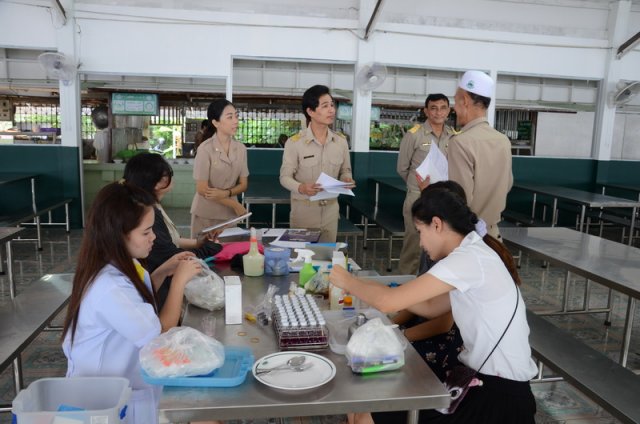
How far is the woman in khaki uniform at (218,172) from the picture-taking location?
350 centimetres

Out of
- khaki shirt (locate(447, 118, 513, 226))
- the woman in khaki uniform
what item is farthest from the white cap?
the woman in khaki uniform

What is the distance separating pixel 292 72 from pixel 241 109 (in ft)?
3.78

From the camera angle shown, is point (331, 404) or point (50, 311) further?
point (50, 311)

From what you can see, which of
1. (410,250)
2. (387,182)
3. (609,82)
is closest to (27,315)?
(410,250)

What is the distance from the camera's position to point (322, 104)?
3.29 m

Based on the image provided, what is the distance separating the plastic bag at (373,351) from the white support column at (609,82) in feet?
23.3

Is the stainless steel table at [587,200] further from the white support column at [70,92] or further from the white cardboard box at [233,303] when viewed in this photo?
the white support column at [70,92]

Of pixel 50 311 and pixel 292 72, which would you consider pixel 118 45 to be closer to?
pixel 292 72

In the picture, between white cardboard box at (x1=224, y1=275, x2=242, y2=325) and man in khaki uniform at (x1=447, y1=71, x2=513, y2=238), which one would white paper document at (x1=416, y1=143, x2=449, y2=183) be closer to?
man in khaki uniform at (x1=447, y1=71, x2=513, y2=238)

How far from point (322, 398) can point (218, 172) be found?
2468 millimetres

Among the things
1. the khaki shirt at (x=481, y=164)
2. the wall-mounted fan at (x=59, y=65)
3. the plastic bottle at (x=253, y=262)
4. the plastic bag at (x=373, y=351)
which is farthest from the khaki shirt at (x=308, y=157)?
the wall-mounted fan at (x=59, y=65)

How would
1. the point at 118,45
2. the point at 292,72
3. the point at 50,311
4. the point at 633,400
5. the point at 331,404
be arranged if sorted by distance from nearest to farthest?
1. the point at 331,404
2. the point at 633,400
3. the point at 50,311
4. the point at 118,45
5. the point at 292,72

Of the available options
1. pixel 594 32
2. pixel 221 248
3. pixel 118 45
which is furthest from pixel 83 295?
pixel 594 32

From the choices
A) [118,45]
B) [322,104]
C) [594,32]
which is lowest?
[322,104]
